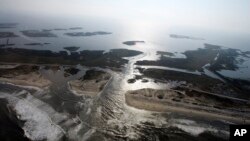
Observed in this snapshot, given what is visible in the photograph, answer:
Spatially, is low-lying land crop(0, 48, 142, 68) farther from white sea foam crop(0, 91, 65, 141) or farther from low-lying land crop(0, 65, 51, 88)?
white sea foam crop(0, 91, 65, 141)

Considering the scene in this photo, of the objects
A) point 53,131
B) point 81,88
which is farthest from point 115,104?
point 53,131

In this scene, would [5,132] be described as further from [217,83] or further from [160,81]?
[217,83]

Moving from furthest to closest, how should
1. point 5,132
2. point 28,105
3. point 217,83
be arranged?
1. point 217,83
2. point 28,105
3. point 5,132

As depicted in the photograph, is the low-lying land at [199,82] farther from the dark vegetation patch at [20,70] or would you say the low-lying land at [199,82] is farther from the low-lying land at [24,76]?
the dark vegetation patch at [20,70]

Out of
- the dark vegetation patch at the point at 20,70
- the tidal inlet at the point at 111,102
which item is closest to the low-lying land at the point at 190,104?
the tidal inlet at the point at 111,102

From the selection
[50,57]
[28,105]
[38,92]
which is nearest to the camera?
[28,105]

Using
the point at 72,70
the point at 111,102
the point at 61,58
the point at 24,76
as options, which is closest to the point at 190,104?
the point at 111,102
